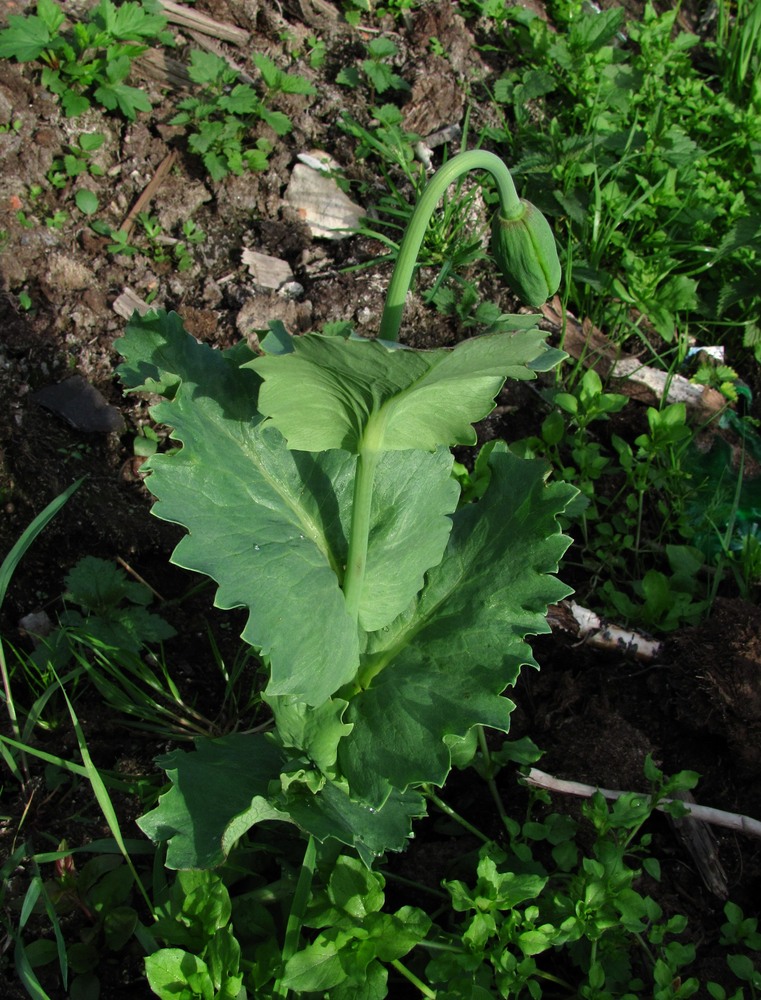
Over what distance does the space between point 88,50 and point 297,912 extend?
3059mm

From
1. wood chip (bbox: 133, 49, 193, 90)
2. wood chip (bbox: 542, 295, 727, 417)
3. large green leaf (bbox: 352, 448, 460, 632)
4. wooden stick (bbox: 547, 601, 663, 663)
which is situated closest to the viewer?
large green leaf (bbox: 352, 448, 460, 632)

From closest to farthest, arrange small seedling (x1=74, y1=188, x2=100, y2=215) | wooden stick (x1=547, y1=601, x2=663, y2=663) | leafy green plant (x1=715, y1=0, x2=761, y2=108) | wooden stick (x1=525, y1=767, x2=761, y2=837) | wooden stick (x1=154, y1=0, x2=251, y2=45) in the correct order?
wooden stick (x1=525, y1=767, x2=761, y2=837) → wooden stick (x1=547, y1=601, x2=663, y2=663) → small seedling (x1=74, y1=188, x2=100, y2=215) → wooden stick (x1=154, y1=0, x2=251, y2=45) → leafy green plant (x1=715, y1=0, x2=761, y2=108)

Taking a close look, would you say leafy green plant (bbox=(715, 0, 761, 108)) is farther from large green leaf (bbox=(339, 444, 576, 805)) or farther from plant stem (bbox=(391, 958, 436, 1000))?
plant stem (bbox=(391, 958, 436, 1000))

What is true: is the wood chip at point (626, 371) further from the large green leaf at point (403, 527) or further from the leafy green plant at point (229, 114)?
the large green leaf at point (403, 527)

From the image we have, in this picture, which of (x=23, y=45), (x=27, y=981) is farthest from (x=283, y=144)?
(x=27, y=981)

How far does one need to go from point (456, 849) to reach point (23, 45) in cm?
298

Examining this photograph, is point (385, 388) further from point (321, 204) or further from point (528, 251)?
point (321, 204)

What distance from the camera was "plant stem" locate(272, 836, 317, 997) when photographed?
1.84 meters

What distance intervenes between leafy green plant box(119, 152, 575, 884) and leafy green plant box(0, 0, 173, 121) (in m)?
1.82

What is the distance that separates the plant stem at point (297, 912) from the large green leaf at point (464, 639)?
17 centimetres

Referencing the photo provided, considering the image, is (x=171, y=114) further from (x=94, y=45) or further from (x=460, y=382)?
(x=460, y=382)

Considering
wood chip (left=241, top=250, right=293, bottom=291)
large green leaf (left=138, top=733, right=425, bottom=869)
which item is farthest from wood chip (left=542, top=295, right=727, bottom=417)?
large green leaf (left=138, top=733, right=425, bottom=869)

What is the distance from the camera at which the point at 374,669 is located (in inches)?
84.0

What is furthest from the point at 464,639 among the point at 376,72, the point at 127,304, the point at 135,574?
the point at 376,72
